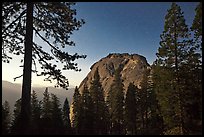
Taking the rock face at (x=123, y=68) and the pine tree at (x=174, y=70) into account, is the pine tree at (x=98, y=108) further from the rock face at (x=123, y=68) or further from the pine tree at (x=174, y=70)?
the rock face at (x=123, y=68)

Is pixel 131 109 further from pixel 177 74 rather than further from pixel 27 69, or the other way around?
pixel 27 69

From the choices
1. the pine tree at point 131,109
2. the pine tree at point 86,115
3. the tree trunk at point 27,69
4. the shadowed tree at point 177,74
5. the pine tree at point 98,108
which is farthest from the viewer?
the pine tree at point 131,109

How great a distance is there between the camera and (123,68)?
170 meters

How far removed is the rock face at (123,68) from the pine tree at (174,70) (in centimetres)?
12014

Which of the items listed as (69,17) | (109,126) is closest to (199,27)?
(69,17)

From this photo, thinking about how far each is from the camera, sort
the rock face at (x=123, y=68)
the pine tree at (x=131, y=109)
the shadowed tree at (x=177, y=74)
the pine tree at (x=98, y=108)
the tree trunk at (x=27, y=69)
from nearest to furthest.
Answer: the tree trunk at (x=27, y=69) → the shadowed tree at (x=177, y=74) → the pine tree at (x=98, y=108) → the pine tree at (x=131, y=109) → the rock face at (x=123, y=68)

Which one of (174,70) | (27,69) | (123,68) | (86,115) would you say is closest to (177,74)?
(174,70)

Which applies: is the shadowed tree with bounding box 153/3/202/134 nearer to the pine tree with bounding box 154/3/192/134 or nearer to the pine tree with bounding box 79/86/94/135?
the pine tree with bounding box 154/3/192/134

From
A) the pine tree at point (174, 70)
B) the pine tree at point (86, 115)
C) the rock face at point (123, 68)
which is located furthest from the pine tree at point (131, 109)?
the rock face at point (123, 68)

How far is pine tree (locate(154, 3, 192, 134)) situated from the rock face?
120m

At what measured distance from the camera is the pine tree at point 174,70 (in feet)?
83.8

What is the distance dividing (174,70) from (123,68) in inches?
5679

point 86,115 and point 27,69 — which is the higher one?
point 27,69

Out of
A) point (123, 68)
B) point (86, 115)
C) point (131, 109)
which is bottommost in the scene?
point (86, 115)
